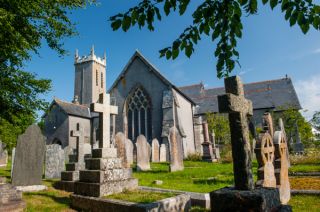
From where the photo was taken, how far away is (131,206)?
4.16m

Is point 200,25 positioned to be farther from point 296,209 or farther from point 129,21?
point 296,209

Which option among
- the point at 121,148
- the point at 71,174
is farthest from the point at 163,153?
the point at 71,174

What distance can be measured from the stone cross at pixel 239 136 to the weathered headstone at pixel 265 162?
2580mm

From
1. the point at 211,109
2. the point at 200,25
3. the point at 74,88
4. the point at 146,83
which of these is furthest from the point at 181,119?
the point at 74,88

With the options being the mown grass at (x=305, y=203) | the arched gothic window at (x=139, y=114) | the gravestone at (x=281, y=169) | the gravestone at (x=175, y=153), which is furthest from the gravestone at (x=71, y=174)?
the arched gothic window at (x=139, y=114)

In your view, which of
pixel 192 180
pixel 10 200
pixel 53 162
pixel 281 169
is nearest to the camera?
pixel 10 200

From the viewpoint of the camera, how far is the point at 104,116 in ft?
21.3

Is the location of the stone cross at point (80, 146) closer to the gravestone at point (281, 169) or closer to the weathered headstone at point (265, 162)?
the weathered headstone at point (265, 162)

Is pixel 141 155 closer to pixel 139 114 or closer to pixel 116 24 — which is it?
pixel 116 24

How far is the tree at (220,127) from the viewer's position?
87.9 ft

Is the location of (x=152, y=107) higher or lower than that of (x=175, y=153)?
higher

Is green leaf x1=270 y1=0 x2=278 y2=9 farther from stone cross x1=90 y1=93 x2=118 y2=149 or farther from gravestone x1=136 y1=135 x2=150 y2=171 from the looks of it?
gravestone x1=136 y1=135 x2=150 y2=171

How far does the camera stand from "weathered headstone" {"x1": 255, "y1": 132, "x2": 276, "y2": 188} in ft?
16.6

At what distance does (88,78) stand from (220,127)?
2966 centimetres
